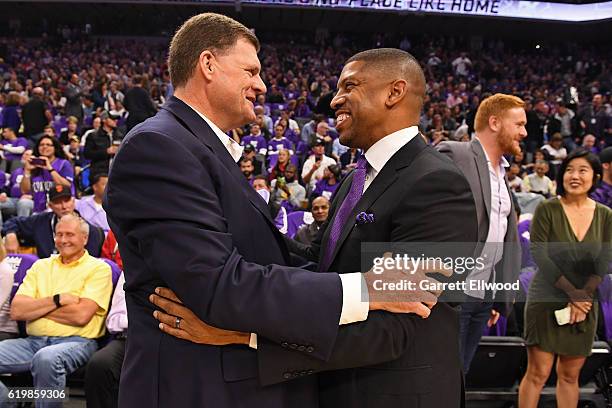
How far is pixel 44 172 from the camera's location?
668 centimetres

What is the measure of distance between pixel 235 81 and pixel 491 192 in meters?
2.06

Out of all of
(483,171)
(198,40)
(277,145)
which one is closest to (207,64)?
(198,40)

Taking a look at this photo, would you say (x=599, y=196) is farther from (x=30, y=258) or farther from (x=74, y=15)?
(x=74, y=15)

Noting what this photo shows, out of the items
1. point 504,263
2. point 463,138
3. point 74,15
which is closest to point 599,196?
point 504,263

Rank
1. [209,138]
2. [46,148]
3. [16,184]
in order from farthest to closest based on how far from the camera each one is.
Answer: [16,184] < [46,148] < [209,138]

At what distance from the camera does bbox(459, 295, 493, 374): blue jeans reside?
3316 millimetres

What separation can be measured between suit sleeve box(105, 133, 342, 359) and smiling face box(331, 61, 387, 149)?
62 cm

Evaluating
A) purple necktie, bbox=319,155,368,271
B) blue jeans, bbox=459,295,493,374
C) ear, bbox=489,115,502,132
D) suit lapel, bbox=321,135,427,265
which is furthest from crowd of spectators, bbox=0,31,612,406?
suit lapel, bbox=321,135,427,265

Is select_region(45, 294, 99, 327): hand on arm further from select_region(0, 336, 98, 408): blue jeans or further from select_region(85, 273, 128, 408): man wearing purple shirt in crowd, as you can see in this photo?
select_region(85, 273, 128, 408): man wearing purple shirt in crowd

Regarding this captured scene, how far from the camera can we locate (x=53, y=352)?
3449mm

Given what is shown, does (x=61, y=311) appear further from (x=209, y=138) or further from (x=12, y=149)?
(x=12, y=149)

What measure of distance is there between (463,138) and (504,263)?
27.1 feet

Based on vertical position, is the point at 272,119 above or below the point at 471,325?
above

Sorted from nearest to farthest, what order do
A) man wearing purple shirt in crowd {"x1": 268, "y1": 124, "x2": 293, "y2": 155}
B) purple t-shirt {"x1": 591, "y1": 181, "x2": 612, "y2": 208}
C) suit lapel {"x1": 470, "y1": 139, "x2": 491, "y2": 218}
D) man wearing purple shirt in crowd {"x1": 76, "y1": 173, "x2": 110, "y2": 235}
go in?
suit lapel {"x1": 470, "y1": 139, "x2": 491, "y2": 218}, purple t-shirt {"x1": 591, "y1": 181, "x2": 612, "y2": 208}, man wearing purple shirt in crowd {"x1": 76, "y1": 173, "x2": 110, "y2": 235}, man wearing purple shirt in crowd {"x1": 268, "y1": 124, "x2": 293, "y2": 155}
